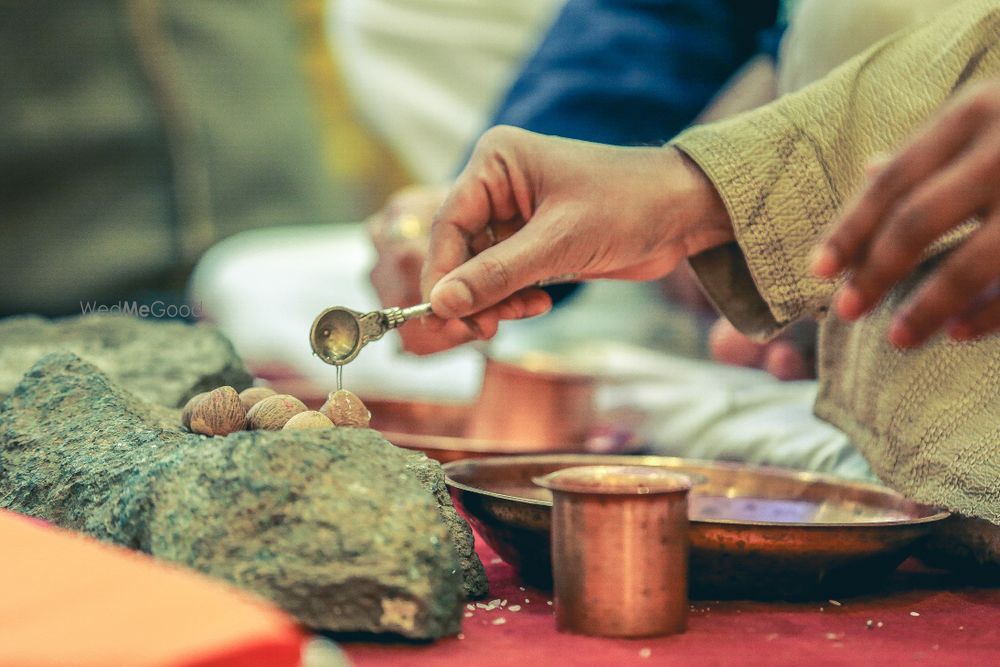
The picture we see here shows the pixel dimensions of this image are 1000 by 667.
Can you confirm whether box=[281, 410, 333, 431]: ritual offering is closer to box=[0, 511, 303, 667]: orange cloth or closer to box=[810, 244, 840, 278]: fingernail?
box=[0, 511, 303, 667]: orange cloth

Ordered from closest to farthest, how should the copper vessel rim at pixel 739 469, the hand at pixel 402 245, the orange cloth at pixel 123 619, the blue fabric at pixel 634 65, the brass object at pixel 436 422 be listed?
the orange cloth at pixel 123 619
the copper vessel rim at pixel 739 469
the brass object at pixel 436 422
the hand at pixel 402 245
the blue fabric at pixel 634 65

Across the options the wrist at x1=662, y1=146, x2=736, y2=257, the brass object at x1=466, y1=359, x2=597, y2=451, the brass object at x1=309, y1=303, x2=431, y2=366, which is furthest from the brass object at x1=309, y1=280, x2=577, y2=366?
the brass object at x1=466, y1=359, x2=597, y2=451

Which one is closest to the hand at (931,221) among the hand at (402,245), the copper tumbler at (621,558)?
the copper tumbler at (621,558)

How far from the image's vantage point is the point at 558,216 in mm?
938

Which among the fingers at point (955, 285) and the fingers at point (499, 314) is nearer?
the fingers at point (955, 285)

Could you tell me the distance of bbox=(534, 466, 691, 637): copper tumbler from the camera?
0.67 meters

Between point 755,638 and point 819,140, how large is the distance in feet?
1.38

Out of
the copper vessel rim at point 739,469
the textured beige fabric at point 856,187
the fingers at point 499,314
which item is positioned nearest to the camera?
the copper vessel rim at point 739,469

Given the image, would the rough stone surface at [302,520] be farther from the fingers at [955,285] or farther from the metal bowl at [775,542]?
the fingers at [955,285]

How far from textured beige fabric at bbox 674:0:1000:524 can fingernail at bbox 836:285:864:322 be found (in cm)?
27

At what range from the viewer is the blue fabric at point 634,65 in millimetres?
1924

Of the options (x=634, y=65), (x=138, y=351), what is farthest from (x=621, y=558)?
(x=634, y=65)

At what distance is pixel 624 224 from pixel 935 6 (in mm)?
401

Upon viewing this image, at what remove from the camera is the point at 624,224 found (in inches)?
37.8
